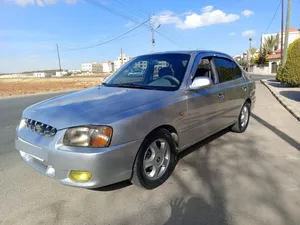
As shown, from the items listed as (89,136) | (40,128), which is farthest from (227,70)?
(40,128)

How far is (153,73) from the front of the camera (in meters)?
3.85

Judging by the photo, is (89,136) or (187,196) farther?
(187,196)

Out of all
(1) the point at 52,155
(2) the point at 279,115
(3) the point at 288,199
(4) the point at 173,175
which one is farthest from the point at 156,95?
(2) the point at 279,115

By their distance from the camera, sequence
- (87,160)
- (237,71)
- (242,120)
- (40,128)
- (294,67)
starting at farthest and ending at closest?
(294,67), (242,120), (237,71), (40,128), (87,160)

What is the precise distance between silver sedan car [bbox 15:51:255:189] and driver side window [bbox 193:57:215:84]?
2 centimetres

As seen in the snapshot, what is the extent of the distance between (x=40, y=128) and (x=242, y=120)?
4152 mm

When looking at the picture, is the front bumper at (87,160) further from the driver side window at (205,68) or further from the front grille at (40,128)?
the driver side window at (205,68)

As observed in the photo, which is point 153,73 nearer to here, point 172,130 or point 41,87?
point 172,130

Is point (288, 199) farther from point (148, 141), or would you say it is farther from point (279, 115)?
point (279, 115)

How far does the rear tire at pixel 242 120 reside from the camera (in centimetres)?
510

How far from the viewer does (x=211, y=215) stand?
242 cm

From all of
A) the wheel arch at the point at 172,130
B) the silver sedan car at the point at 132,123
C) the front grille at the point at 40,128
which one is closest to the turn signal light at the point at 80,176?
the silver sedan car at the point at 132,123

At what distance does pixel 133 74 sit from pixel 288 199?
2.81 m

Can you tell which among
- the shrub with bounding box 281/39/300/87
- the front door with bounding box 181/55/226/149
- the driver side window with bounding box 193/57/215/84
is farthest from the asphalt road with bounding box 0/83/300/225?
the shrub with bounding box 281/39/300/87
